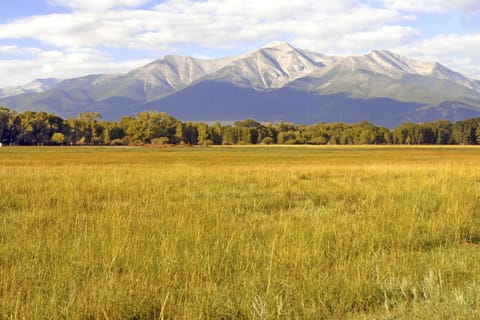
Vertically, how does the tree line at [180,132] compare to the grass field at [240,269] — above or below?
above

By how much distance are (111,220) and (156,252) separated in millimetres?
2831

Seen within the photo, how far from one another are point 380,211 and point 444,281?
189 inches

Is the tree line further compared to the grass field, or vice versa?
the tree line

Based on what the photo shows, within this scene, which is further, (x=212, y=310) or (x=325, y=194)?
(x=325, y=194)

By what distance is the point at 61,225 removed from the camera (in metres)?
9.04

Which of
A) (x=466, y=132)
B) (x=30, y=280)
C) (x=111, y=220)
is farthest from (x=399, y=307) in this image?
(x=466, y=132)

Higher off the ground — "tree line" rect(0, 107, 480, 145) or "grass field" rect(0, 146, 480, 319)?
"tree line" rect(0, 107, 480, 145)

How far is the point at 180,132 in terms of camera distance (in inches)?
5886

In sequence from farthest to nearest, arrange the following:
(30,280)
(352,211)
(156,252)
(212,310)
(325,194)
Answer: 1. (325,194)
2. (352,211)
3. (156,252)
4. (30,280)
5. (212,310)

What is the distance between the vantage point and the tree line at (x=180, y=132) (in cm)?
12625

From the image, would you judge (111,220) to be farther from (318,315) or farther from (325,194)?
(325,194)

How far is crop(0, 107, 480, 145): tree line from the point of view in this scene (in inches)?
4970

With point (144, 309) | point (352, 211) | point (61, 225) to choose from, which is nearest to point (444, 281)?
point (144, 309)

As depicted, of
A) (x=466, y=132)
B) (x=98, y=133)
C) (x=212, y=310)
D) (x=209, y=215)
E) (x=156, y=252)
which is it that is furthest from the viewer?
(x=466, y=132)
